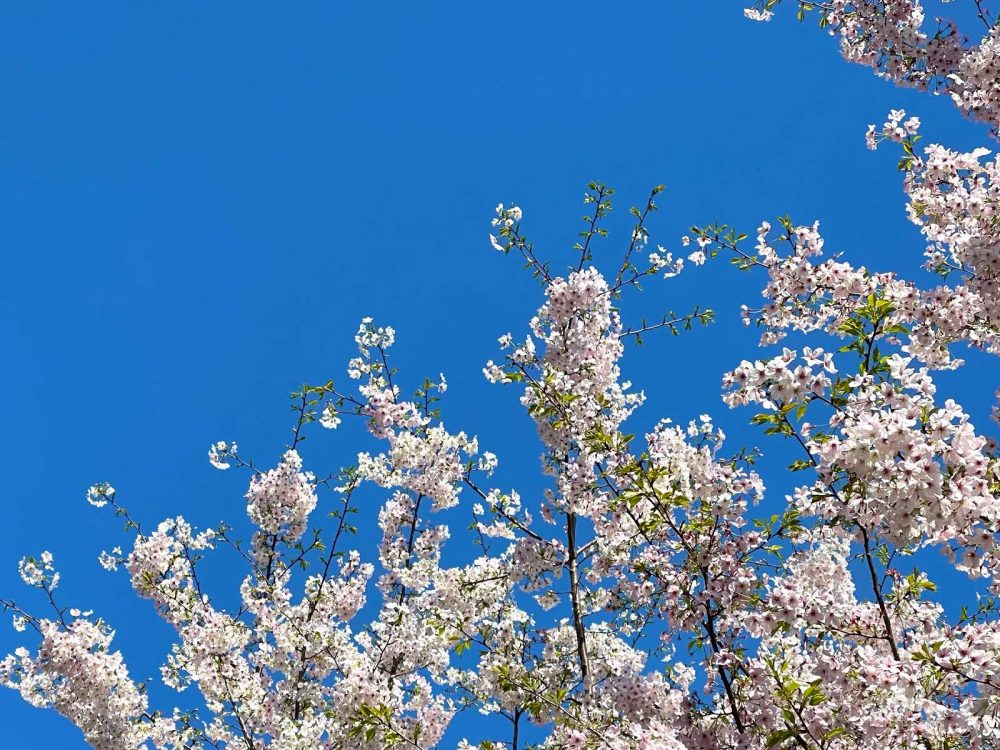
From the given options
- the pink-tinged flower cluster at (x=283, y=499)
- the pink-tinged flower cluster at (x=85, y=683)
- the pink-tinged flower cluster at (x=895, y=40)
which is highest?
the pink-tinged flower cluster at (x=895, y=40)

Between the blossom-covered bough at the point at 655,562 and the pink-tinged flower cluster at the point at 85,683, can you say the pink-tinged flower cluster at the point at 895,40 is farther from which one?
the pink-tinged flower cluster at the point at 85,683

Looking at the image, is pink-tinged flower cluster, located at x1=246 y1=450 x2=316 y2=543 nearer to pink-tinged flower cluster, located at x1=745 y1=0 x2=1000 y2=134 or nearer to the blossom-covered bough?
the blossom-covered bough

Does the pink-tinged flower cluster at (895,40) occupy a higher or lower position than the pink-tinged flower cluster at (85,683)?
higher

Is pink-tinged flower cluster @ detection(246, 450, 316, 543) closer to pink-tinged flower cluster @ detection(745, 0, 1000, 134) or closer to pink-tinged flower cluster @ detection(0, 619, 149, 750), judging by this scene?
pink-tinged flower cluster @ detection(0, 619, 149, 750)

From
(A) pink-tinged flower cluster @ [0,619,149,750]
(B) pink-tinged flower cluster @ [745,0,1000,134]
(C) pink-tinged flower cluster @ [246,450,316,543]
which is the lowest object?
(A) pink-tinged flower cluster @ [0,619,149,750]

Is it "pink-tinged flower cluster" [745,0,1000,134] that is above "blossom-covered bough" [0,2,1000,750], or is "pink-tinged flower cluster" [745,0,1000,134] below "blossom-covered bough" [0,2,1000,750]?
above

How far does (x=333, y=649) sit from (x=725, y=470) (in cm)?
486

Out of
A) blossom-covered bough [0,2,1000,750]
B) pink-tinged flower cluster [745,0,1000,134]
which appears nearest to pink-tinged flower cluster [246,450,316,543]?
blossom-covered bough [0,2,1000,750]

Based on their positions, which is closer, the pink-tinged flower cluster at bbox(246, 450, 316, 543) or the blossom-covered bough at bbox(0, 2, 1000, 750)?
the blossom-covered bough at bbox(0, 2, 1000, 750)

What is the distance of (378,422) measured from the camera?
9016 mm

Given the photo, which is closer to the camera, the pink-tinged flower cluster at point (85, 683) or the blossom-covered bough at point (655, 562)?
the blossom-covered bough at point (655, 562)

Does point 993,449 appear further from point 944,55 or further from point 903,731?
point 944,55

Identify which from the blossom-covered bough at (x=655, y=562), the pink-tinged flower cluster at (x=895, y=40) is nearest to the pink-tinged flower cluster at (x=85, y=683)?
the blossom-covered bough at (x=655, y=562)

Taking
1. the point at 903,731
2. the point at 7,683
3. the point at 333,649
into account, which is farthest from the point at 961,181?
the point at 7,683
